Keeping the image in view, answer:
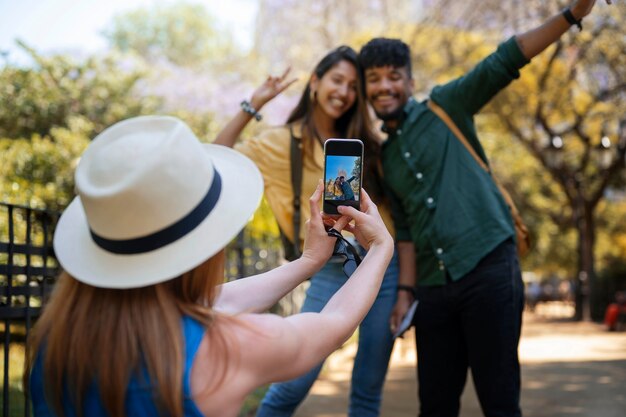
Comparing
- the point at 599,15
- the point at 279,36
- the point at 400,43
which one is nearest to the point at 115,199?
the point at 400,43

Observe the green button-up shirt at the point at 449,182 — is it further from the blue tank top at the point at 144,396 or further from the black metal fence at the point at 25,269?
the blue tank top at the point at 144,396

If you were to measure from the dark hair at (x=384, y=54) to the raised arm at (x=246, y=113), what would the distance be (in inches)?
15.3

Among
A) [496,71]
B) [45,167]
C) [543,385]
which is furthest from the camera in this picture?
[45,167]

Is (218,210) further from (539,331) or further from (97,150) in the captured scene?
(539,331)

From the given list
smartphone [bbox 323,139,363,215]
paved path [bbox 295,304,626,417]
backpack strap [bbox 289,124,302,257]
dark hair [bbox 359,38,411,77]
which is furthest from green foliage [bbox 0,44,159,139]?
smartphone [bbox 323,139,363,215]

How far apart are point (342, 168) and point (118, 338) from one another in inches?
42.8

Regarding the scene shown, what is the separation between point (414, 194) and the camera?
3914 millimetres

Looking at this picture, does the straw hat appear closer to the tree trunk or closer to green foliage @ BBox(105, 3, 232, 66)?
the tree trunk

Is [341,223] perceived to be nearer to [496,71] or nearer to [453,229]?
[453,229]

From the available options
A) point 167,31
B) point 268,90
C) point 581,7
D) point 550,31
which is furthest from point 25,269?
point 167,31

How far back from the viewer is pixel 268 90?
13.5 ft

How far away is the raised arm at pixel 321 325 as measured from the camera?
2.00 m

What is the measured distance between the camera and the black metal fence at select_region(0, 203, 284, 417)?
366 centimetres

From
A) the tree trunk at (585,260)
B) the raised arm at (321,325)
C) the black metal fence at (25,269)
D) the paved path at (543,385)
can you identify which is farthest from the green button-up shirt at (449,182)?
the tree trunk at (585,260)
